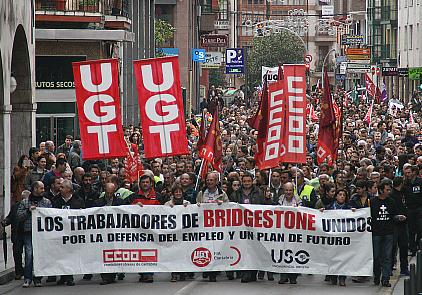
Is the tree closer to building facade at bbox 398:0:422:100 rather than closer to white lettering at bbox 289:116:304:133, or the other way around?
building facade at bbox 398:0:422:100

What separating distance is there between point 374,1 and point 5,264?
91.5 meters

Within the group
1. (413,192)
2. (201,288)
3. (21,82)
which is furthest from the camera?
(21,82)

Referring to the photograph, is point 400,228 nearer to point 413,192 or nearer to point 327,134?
point 413,192

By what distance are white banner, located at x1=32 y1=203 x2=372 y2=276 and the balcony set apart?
56.2 feet

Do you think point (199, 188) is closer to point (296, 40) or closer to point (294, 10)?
point (296, 40)

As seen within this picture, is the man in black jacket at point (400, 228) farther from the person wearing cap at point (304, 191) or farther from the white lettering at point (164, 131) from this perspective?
the white lettering at point (164, 131)

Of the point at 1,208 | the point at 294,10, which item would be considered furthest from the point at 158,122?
the point at 294,10

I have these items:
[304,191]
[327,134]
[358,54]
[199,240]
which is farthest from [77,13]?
[358,54]

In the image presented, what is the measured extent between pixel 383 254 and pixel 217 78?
10245 centimetres

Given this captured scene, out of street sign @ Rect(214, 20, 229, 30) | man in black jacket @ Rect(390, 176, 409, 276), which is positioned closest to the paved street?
man in black jacket @ Rect(390, 176, 409, 276)

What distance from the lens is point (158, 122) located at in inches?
825

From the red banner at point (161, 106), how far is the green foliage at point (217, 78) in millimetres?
96142

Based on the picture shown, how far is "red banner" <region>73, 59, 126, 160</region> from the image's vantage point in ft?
67.4

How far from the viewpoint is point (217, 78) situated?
121m
